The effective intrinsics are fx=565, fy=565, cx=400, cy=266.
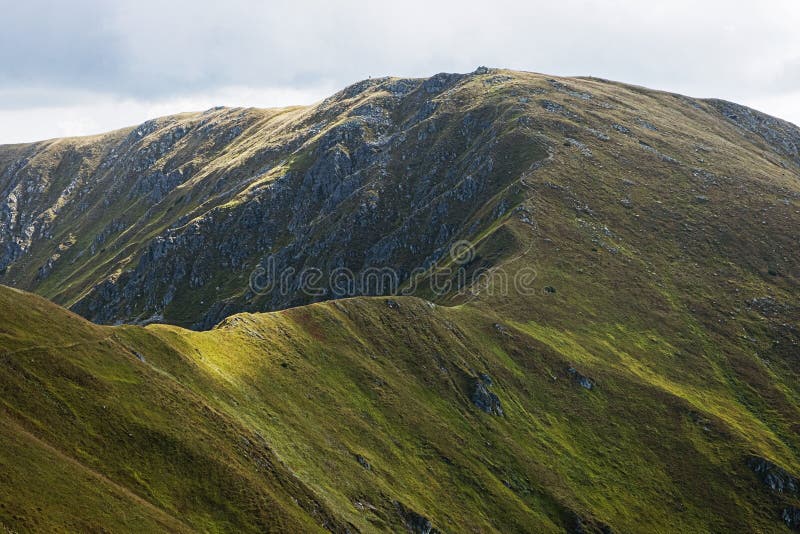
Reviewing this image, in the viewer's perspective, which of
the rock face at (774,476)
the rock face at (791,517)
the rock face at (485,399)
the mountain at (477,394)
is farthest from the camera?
the rock face at (485,399)

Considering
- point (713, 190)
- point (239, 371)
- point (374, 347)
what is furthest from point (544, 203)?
point (239, 371)

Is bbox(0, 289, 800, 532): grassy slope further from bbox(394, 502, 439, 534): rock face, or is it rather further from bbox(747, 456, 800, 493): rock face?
bbox(747, 456, 800, 493): rock face

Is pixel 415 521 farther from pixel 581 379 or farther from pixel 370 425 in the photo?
pixel 581 379

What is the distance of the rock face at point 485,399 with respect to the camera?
340 ft

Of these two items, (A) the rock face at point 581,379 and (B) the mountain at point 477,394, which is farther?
(A) the rock face at point 581,379

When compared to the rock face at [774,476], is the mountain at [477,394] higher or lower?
higher

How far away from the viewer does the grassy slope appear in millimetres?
54531

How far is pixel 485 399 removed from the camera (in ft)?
341

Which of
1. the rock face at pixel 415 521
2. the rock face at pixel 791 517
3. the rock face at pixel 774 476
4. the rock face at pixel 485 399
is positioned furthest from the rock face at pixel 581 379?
the rock face at pixel 415 521

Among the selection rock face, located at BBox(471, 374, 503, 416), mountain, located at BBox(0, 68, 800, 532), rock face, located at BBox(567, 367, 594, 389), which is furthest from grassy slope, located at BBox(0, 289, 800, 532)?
rock face, located at BBox(471, 374, 503, 416)

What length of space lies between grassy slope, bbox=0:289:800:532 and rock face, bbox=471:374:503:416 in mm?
1628

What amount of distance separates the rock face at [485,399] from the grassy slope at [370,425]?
163 centimetres

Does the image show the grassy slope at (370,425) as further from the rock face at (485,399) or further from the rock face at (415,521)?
the rock face at (485,399)

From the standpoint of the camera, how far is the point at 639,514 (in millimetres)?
91875
